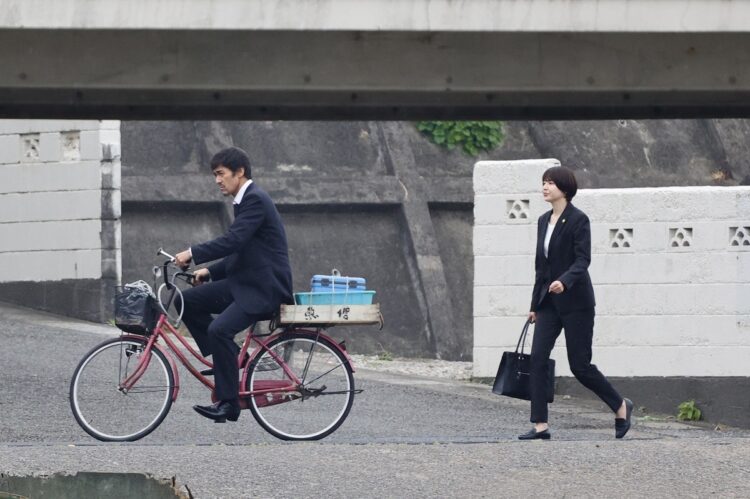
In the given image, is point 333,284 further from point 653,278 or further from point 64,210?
point 64,210

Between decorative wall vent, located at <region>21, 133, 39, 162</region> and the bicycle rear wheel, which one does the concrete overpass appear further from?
decorative wall vent, located at <region>21, 133, 39, 162</region>

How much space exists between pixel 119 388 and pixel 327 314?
1.41 m

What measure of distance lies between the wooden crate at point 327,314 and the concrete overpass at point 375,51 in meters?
1.51

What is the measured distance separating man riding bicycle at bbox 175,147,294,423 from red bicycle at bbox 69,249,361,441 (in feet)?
0.51

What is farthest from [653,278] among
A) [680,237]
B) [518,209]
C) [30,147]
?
[30,147]

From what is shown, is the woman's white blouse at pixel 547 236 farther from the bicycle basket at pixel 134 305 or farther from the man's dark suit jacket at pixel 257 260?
the bicycle basket at pixel 134 305

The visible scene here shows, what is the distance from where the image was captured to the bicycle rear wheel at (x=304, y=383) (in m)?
9.65

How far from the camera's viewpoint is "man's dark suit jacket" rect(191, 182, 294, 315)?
937 centimetres

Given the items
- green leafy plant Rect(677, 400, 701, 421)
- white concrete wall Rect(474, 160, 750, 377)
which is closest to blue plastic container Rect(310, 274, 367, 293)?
white concrete wall Rect(474, 160, 750, 377)

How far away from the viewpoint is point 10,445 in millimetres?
8602

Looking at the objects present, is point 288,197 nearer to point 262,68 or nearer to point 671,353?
point 671,353

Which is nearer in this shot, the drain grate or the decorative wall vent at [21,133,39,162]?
the drain grate

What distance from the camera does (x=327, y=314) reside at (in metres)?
9.59

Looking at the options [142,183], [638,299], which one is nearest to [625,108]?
[638,299]
